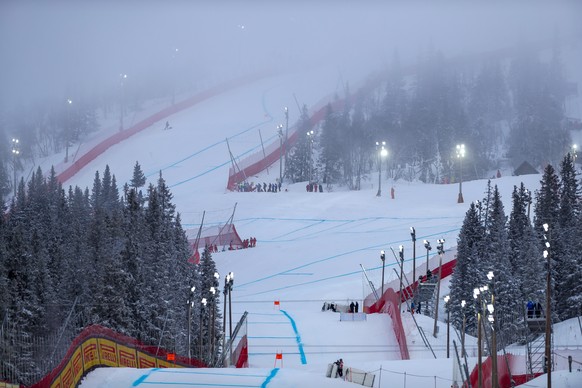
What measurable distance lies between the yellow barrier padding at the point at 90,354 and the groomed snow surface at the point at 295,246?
0.94ft

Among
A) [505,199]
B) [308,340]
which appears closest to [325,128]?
[505,199]

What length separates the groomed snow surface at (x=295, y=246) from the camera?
1067 inches

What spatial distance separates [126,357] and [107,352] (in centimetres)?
135

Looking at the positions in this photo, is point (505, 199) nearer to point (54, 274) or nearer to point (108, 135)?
point (54, 274)

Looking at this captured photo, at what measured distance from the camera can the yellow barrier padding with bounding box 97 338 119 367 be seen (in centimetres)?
2483

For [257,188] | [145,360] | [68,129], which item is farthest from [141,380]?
[68,129]

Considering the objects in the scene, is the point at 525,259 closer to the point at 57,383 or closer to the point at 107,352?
the point at 107,352

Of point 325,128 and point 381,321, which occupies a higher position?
point 325,128

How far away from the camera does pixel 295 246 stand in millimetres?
50375

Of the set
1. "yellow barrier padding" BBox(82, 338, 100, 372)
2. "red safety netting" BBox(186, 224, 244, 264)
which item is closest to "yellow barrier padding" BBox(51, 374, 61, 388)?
"yellow barrier padding" BBox(82, 338, 100, 372)

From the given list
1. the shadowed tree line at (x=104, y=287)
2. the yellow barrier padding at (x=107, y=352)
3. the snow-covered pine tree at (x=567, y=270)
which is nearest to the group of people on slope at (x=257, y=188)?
the shadowed tree line at (x=104, y=287)

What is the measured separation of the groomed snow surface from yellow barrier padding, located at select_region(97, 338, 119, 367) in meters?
0.49

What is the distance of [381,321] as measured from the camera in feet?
121

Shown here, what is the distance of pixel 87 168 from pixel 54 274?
39.1 meters
